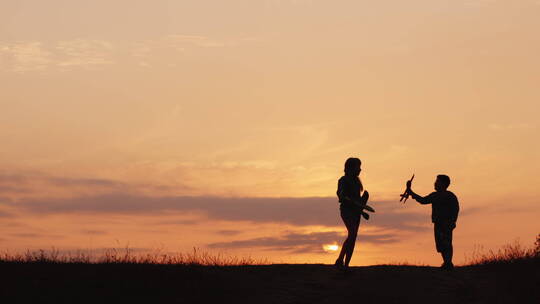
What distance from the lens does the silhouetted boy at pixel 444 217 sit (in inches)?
837

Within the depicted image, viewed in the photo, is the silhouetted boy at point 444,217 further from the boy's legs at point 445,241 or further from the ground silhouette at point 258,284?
the ground silhouette at point 258,284

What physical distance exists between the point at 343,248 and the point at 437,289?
2.39m

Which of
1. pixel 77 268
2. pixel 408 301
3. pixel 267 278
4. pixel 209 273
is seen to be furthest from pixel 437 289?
pixel 77 268

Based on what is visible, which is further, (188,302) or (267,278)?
(267,278)

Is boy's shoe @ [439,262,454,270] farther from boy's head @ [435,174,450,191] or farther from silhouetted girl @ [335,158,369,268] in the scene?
silhouetted girl @ [335,158,369,268]

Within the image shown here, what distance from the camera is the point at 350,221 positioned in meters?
19.3

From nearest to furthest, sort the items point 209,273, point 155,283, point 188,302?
point 188,302
point 155,283
point 209,273

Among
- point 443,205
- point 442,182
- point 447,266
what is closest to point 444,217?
point 443,205

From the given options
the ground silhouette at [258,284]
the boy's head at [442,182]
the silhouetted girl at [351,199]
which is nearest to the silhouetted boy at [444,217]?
the boy's head at [442,182]

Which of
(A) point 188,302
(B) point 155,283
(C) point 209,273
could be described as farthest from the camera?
(C) point 209,273

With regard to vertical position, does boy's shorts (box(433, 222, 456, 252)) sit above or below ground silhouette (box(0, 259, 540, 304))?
above

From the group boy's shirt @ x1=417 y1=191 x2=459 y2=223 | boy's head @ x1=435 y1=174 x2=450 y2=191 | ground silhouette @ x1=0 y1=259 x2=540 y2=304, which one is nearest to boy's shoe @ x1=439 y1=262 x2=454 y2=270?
ground silhouette @ x1=0 y1=259 x2=540 y2=304

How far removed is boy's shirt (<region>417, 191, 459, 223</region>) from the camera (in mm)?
21312

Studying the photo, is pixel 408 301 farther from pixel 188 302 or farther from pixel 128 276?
pixel 128 276
